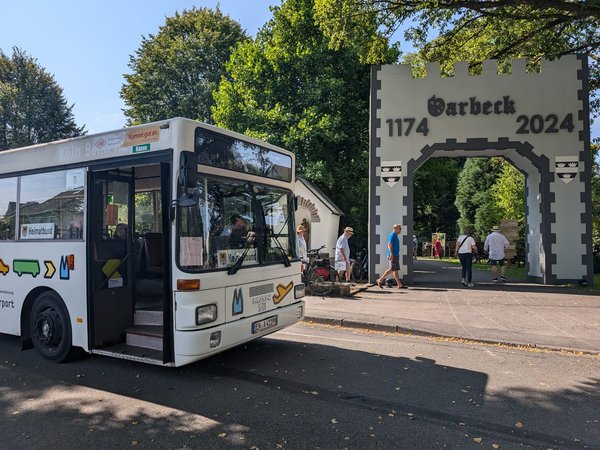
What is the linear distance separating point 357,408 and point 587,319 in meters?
6.57

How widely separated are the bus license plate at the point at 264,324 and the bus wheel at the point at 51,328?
2.42 meters

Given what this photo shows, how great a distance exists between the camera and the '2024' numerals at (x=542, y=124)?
45.3ft

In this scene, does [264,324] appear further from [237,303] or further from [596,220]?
[596,220]

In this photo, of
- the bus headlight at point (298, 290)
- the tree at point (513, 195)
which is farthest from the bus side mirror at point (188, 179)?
the tree at point (513, 195)

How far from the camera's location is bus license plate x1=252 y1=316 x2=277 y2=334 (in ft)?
18.6

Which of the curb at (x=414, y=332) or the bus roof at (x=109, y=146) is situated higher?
A: the bus roof at (x=109, y=146)

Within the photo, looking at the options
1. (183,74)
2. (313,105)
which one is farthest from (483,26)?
(183,74)

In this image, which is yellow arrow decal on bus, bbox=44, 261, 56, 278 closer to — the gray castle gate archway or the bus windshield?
the bus windshield

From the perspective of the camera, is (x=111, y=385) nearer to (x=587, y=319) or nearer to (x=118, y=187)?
(x=118, y=187)

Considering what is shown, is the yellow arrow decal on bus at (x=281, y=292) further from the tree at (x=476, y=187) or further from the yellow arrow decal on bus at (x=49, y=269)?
the tree at (x=476, y=187)

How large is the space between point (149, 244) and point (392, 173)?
31.1 feet

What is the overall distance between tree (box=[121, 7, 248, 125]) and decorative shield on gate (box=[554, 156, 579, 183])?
22499 millimetres

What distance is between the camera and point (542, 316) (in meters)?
9.11

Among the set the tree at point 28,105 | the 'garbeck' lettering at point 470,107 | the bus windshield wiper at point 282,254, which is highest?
the tree at point 28,105
